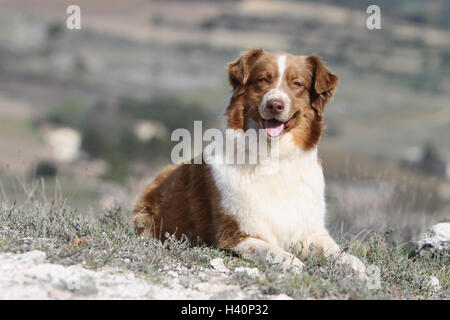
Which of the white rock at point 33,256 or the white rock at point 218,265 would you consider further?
the white rock at point 218,265

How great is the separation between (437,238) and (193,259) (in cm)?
300

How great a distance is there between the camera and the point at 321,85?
18.4ft

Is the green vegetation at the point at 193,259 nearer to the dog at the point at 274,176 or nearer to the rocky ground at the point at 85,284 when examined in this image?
the rocky ground at the point at 85,284

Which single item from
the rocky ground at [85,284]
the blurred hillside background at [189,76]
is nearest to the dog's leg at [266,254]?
the rocky ground at [85,284]

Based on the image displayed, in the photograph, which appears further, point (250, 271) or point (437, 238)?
point (437, 238)

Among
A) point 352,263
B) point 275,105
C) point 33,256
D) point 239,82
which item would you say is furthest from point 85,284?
point 239,82

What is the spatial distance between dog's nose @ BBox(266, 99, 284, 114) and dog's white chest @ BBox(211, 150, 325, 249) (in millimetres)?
566

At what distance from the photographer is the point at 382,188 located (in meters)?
9.13

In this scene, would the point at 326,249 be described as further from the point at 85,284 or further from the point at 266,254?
the point at 85,284

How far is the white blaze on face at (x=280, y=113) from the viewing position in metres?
5.26

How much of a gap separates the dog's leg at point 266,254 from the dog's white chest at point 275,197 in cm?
16

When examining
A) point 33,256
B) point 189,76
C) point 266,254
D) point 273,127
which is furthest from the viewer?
point 189,76

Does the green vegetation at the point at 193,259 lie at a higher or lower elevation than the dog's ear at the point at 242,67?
lower

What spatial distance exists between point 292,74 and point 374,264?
2.10m
